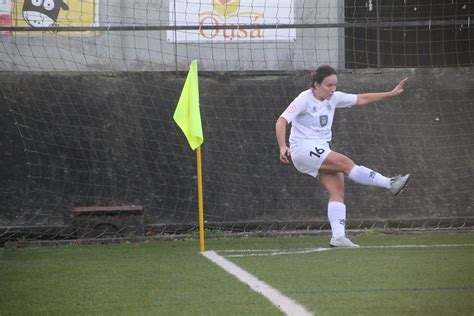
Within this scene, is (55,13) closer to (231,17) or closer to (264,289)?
(231,17)

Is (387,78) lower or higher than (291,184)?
higher

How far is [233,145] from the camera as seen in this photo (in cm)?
1248

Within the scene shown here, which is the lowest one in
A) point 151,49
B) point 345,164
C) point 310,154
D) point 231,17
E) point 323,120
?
point 345,164

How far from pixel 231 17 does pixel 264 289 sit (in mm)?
7819

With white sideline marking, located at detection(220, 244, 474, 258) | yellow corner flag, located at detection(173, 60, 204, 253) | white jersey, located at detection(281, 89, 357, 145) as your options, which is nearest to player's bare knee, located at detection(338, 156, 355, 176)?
white jersey, located at detection(281, 89, 357, 145)

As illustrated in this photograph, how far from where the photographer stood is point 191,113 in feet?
31.0

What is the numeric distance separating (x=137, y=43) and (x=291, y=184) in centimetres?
311

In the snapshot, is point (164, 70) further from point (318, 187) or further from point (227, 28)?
point (318, 187)

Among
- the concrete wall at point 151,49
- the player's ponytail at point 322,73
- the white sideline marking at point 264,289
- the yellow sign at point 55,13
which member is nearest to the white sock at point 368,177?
the player's ponytail at point 322,73

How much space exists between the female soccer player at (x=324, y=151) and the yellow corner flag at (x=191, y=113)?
35.5 inches

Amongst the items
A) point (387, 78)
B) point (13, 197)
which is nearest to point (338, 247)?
point (387, 78)

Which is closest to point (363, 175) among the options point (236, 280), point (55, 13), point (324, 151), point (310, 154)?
point (324, 151)

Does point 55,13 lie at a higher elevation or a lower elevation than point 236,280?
higher

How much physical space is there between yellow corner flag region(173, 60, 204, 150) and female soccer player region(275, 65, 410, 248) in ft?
2.96
